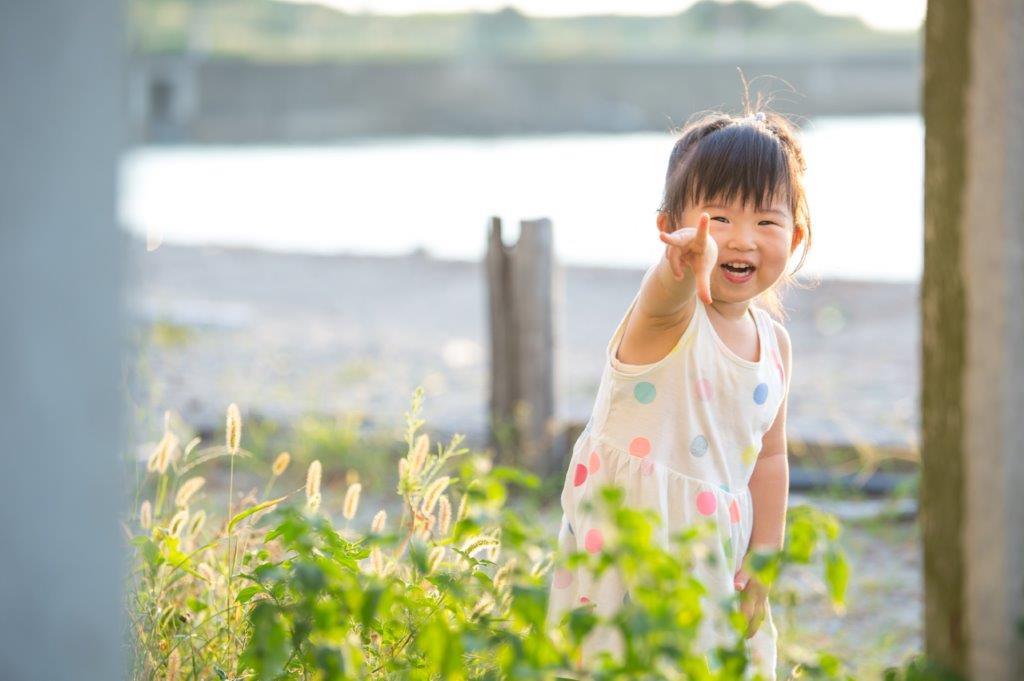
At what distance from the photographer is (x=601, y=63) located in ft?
144

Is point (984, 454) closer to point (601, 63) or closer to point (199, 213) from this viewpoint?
point (199, 213)

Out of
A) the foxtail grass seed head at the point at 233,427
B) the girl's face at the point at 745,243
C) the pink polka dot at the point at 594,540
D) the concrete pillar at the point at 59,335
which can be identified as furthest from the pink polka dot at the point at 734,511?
the concrete pillar at the point at 59,335

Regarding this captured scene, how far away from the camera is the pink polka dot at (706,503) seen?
2115 millimetres

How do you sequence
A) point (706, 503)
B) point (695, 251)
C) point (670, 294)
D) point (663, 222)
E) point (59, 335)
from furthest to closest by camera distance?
1. point (663, 222)
2. point (706, 503)
3. point (670, 294)
4. point (695, 251)
5. point (59, 335)

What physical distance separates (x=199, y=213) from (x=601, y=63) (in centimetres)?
2815

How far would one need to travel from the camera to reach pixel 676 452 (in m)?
2.13

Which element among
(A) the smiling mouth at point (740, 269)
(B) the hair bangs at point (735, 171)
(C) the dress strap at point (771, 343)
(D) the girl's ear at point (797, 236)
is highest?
(B) the hair bangs at point (735, 171)

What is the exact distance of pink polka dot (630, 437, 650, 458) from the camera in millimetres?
2121

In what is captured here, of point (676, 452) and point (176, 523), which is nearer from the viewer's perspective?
point (676, 452)

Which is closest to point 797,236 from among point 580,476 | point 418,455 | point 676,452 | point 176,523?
point 676,452

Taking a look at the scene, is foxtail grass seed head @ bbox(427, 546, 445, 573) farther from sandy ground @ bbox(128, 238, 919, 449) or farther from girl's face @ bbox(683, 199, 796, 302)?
sandy ground @ bbox(128, 238, 919, 449)

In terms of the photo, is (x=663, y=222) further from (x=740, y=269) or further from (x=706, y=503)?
(x=706, y=503)

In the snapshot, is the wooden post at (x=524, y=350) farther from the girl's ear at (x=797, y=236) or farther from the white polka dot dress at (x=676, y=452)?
the white polka dot dress at (x=676, y=452)

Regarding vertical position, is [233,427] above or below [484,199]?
below
